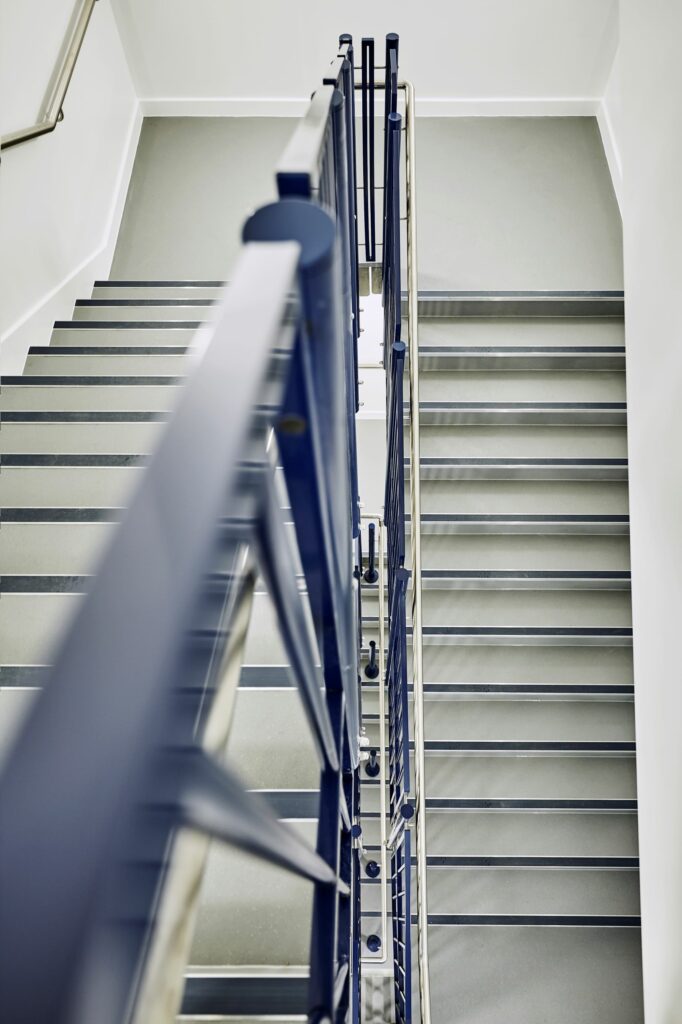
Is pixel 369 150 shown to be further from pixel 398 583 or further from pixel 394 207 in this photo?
pixel 398 583

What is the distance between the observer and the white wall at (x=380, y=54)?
216 inches

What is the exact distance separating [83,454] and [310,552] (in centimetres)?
195

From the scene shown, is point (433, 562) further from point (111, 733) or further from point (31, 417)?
point (111, 733)

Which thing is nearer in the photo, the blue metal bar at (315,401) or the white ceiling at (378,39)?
the blue metal bar at (315,401)

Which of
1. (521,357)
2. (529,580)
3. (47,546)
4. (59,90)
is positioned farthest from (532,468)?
(59,90)

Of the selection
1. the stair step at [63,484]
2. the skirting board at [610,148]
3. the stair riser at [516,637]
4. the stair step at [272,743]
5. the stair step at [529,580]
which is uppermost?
the skirting board at [610,148]

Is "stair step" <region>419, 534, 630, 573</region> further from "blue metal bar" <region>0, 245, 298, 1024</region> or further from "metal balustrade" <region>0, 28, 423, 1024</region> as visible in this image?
"blue metal bar" <region>0, 245, 298, 1024</region>

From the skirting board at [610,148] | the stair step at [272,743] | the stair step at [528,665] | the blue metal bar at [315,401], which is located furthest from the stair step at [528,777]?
the skirting board at [610,148]

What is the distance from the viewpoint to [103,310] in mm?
4328

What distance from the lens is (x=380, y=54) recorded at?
5629mm

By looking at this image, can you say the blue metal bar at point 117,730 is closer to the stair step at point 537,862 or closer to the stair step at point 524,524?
the stair step at point 537,862

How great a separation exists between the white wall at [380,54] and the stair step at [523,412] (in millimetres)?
3129

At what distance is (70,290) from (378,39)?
297 cm

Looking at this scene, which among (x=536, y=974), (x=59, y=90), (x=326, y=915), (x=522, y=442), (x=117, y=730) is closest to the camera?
(x=117, y=730)
